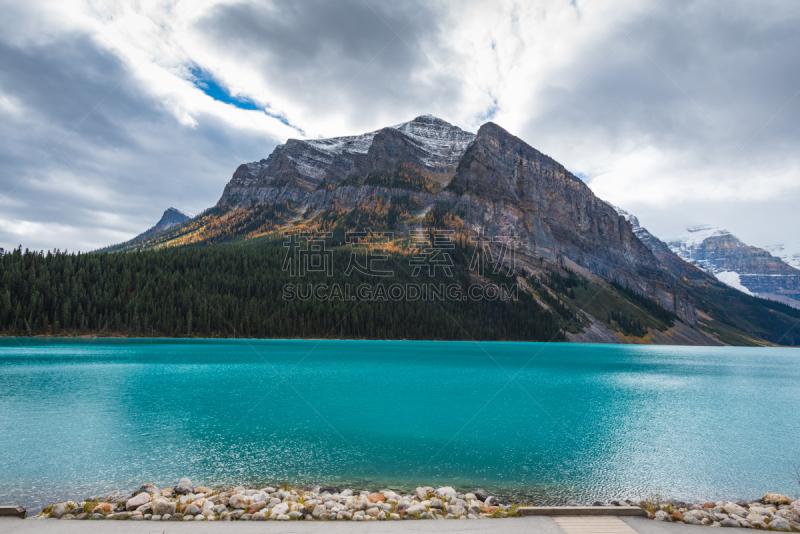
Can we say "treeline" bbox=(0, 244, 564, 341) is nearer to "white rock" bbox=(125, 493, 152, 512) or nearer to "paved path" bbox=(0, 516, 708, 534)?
"white rock" bbox=(125, 493, 152, 512)

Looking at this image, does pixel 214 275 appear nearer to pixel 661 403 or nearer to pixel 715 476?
pixel 661 403

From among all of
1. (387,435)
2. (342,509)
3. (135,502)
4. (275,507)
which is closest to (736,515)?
(342,509)

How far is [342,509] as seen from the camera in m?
11.3

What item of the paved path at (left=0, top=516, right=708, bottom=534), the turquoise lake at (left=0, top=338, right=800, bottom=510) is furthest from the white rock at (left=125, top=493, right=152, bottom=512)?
the turquoise lake at (left=0, top=338, right=800, bottom=510)

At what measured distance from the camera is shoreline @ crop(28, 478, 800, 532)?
34.1 feet

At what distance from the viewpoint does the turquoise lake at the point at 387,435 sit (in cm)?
1633

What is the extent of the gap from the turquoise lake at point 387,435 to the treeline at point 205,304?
247ft

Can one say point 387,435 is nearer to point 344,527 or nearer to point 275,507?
point 275,507

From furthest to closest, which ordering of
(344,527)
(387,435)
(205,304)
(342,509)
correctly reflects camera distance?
(205,304)
(387,435)
(342,509)
(344,527)

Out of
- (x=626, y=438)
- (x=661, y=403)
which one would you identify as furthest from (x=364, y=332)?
(x=626, y=438)

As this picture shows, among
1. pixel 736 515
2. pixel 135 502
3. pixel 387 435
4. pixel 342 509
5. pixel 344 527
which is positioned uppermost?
pixel 344 527

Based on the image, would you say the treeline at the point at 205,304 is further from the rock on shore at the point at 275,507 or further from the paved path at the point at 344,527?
the paved path at the point at 344,527

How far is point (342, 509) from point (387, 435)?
11.9 m

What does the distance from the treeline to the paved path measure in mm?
118179
